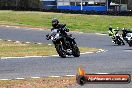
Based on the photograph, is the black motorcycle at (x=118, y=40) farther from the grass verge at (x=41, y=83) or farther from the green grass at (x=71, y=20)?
the grass verge at (x=41, y=83)

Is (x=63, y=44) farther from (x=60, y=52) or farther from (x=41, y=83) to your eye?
(x=41, y=83)

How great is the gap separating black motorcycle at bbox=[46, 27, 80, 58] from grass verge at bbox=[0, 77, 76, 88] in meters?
6.40

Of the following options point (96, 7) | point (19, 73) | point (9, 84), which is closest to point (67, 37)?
point (19, 73)

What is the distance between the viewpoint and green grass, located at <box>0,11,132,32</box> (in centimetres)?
4512

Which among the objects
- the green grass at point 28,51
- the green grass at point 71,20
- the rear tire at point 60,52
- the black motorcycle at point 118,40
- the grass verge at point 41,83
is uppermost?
the grass verge at point 41,83

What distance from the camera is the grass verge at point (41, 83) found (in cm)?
828

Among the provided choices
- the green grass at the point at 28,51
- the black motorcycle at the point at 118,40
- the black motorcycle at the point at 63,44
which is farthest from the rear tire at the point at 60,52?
the black motorcycle at the point at 118,40

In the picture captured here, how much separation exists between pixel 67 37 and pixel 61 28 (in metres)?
0.53

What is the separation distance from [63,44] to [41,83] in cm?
774

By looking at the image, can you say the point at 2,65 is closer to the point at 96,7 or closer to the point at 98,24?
the point at 98,24

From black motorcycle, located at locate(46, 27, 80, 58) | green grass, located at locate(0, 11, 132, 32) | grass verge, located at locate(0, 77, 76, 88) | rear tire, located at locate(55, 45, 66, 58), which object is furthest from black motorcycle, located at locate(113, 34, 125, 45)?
grass verge, located at locate(0, 77, 76, 88)

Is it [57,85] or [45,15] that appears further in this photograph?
[45,15]

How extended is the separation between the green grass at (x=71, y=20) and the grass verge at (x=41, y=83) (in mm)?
32996

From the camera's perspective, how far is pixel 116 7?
94.2m
